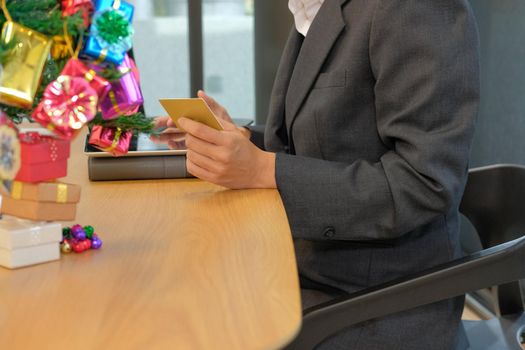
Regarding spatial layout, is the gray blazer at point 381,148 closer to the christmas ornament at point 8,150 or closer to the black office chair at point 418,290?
the black office chair at point 418,290

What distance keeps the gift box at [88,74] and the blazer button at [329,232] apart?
50 cm

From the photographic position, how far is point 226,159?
1.19 meters

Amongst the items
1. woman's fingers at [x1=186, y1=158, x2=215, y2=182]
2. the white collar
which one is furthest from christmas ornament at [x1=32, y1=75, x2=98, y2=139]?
the white collar

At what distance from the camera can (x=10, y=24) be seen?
0.81 m

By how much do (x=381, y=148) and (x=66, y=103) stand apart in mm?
614

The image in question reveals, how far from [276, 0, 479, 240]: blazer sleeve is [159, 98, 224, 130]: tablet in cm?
13

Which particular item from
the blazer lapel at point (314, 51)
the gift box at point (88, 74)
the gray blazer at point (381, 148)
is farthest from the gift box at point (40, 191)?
the blazer lapel at point (314, 51)

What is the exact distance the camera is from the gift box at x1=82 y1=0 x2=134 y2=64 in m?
0.84

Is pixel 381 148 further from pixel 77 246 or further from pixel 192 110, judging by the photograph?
pixel 77 246

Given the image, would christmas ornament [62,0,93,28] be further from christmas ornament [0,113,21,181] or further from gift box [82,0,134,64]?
christmas ornament [0,113,21,181]

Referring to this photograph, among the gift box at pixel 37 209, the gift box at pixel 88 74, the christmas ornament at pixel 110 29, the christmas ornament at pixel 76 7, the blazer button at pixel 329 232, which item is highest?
the christmas ornament at pixel 76 7

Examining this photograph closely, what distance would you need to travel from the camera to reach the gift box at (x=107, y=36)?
842 millimetres

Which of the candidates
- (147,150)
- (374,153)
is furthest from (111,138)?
(374,153)

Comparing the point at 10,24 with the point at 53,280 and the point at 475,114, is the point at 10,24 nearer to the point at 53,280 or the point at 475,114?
the point at 53,280
